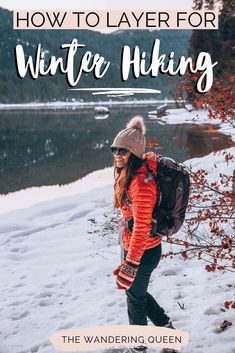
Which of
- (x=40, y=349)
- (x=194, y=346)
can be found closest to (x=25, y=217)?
(x=40, y=349)

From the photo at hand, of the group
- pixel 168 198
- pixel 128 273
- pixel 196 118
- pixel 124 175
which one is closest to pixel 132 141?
pixel 124 175

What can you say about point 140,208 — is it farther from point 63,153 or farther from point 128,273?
point 63,153

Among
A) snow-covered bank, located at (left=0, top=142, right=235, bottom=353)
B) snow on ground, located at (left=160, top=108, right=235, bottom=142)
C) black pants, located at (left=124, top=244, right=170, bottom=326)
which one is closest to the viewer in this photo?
black pants, located at (left=124, top=244, right=170, bottom=326)

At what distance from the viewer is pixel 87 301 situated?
200 inches

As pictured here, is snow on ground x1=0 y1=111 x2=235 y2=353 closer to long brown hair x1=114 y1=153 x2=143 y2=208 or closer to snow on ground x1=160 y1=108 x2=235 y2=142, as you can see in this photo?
long brown hair x1=114 y1=153 x2=143 y2=208

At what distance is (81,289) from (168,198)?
2.81 metres

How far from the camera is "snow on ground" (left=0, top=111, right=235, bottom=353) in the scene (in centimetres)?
420

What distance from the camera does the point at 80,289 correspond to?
18.0 feet

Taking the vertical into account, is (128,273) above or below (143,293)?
above

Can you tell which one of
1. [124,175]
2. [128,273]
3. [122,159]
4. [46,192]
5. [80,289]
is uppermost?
[122,159]

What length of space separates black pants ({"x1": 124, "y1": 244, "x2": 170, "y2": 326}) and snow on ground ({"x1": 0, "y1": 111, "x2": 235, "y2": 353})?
0.59 m

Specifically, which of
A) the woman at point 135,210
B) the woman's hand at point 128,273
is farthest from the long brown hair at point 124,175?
the woman's hand at point 128,273

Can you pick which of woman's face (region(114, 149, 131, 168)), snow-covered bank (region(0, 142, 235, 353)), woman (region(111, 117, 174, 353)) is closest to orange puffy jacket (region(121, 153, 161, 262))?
woman (region(111, 117, 174, 353))

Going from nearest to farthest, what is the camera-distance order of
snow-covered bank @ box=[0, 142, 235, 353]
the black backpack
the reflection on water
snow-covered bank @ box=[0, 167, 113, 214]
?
the black backpack
snow-covered bank @ box=[0, 142, 235, 353]
snow-covered bank @ box=[0, 167, 113, 214]
the reflection on water
